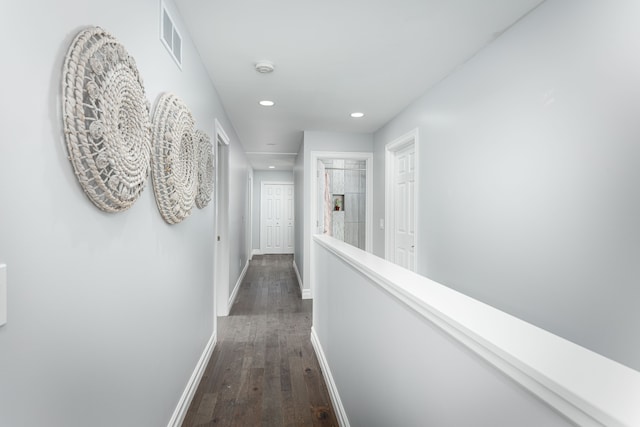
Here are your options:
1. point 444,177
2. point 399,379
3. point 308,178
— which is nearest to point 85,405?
point 399,379

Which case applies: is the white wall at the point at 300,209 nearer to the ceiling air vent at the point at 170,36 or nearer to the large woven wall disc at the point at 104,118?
the ceiling air vent at the point at 170,36

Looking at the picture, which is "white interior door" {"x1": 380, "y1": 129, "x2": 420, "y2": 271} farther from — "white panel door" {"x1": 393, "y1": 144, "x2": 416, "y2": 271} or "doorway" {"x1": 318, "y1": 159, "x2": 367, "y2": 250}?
"doorway" {"x1": 318, "y1": 159, "x2": 367, "y2": 250}

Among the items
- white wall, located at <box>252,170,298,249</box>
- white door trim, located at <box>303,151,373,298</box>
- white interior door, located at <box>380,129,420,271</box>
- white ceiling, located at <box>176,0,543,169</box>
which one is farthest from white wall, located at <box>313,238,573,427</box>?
white wall, located at <box>252,170,298,249</box>

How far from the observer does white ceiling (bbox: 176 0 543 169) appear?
1.90 metres

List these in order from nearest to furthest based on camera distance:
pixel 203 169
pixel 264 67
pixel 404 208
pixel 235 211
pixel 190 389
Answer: pixel 190 389, pixel 203 169, pixel 264 67, pixel 404 208, pixel 235 211

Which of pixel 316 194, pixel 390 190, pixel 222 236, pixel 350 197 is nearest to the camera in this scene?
pixel 222 236

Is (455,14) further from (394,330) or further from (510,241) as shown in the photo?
(394,330)

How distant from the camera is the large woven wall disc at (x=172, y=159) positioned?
1.57 metres

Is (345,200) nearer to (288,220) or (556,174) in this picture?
(556,174)

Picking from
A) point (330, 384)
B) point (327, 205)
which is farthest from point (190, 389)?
point (327, 205)

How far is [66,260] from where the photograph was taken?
0.94m

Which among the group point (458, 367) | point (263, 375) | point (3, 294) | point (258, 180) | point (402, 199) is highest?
point (258, 180)

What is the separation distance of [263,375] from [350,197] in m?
3.26

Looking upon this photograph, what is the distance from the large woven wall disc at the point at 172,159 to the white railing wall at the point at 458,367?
3.02 ft
